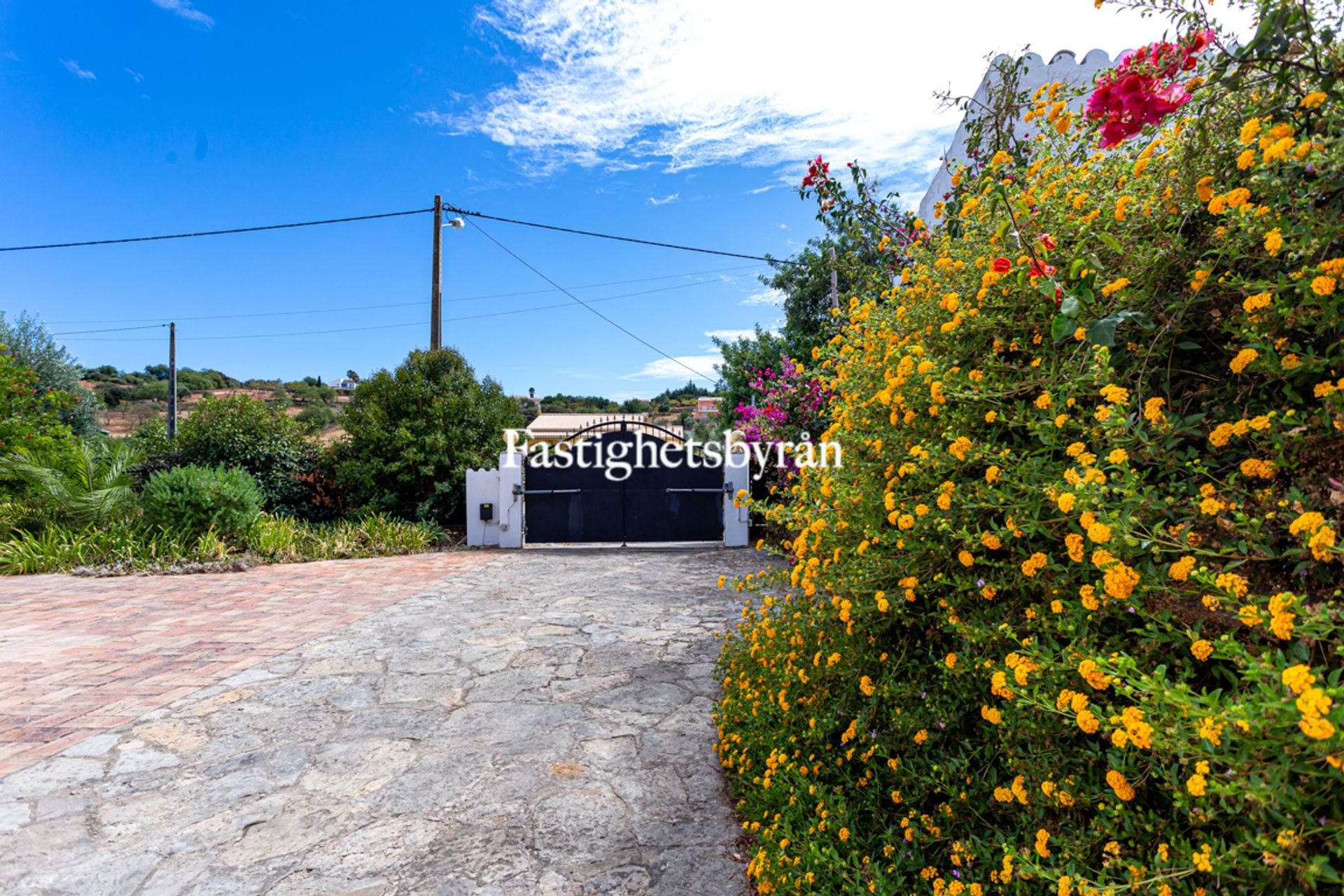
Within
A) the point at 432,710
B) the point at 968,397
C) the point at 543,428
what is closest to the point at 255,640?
the point at 432,710

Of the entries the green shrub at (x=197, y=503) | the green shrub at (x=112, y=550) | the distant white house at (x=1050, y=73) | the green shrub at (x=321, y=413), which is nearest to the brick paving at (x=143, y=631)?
the green shrub at (x=112, y=550)

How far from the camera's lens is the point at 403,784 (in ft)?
8.91

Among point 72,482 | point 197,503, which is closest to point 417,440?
point 197,503

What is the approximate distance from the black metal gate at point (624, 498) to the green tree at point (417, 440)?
3.91 ft

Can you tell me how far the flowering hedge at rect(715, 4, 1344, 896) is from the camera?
110cm

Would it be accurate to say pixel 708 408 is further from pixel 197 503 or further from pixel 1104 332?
pixel 1104 332

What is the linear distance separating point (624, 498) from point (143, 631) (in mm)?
5737

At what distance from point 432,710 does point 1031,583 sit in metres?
3.00

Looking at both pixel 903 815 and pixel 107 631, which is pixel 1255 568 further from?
pixel 107 631

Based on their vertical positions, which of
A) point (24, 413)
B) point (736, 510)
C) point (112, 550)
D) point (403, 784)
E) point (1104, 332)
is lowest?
point (403, 784)

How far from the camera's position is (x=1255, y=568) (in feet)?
4.16

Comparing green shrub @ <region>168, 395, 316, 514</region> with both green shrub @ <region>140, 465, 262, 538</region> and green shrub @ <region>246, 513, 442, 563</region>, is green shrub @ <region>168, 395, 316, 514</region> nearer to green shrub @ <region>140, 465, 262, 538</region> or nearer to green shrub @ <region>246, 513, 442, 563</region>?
green shrub @ <region>246, 513, 442, 563</region>

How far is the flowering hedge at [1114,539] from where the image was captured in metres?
1.10

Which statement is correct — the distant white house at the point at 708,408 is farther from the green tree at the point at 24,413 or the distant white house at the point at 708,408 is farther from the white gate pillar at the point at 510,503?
the green tree at the point at 24,413
